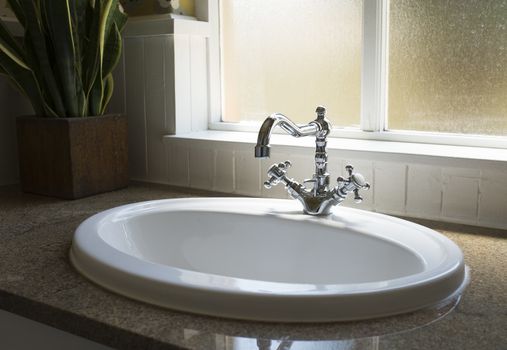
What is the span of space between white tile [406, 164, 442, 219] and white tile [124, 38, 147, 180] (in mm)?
799

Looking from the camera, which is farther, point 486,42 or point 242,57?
point 242,57

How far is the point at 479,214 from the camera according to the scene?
126 centimetres

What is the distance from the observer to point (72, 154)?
4.97ft

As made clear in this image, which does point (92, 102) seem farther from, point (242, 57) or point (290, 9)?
point (290, 9)

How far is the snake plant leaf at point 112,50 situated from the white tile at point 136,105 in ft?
0.55

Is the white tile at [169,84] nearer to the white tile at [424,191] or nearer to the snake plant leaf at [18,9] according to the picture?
the snake plant leaf at [18,9]

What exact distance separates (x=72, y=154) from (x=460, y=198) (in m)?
0.91

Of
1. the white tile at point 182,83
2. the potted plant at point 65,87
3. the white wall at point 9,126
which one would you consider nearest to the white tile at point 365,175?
the white tile at point 182,83

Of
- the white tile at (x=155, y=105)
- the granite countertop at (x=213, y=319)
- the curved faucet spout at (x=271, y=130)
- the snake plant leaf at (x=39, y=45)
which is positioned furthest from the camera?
the white tile at (x=155, y=105)

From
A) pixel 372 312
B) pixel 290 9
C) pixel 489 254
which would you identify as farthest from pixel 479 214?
pixel 290 9

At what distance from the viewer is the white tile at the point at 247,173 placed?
156 centimetres

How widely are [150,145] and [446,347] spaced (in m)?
1.21

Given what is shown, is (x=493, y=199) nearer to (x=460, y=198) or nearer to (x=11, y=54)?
(x=460, y=198)

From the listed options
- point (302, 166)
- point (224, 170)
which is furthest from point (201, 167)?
point (302, 166)
